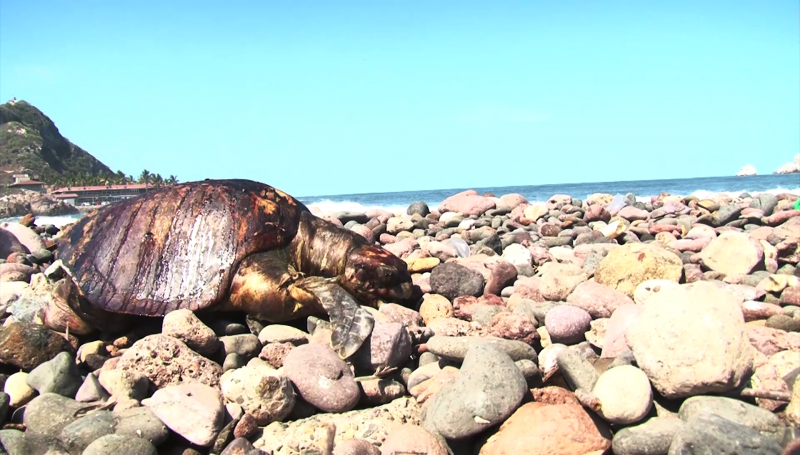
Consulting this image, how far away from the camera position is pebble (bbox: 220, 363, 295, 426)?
3.32m

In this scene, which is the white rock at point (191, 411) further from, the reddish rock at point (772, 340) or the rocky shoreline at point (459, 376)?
the reddish rock at point (772, 340)

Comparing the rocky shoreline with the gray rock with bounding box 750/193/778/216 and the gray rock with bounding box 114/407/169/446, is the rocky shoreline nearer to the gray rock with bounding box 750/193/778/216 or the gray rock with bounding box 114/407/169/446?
the gray rock with bounding box 114/407/169/446

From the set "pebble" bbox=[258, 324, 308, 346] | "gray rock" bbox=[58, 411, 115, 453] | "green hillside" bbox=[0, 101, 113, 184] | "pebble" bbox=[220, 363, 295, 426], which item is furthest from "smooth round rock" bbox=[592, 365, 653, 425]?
"green hillside" bbox=[0, 101, 113, 184]

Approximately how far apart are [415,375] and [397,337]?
27 cm

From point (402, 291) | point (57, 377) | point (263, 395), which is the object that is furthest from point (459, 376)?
point (57, 377)

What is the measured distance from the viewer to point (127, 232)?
5004 mm

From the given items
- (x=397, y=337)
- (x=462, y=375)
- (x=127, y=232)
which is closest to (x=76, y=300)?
(x=127, y=232)

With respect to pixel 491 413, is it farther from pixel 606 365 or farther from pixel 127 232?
pixel 127 232

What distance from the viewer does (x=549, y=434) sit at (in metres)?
2.85

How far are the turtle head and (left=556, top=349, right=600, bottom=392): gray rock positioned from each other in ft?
5.94

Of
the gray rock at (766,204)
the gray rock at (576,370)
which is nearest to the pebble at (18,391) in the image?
the gray rock at (576,370)

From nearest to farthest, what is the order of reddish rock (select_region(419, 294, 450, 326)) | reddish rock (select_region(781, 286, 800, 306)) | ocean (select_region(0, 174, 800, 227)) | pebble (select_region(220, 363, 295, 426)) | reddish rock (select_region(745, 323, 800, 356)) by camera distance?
1. pebble (select_region(220, 363, 295, 426))
2. reddish rock (select_region(745, 323, 800, 356))
3. reddish rock (select_region(781, 286, 800, 306))
4. reddish rock (select_region(419, 294, 450, 326))
5. ocean (select_region(0, 174, 800, 227))

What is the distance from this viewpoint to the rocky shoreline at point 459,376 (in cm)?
295

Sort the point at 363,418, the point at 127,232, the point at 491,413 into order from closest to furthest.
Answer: the point at 491,413
the point at 363,418
the point at 127,232
